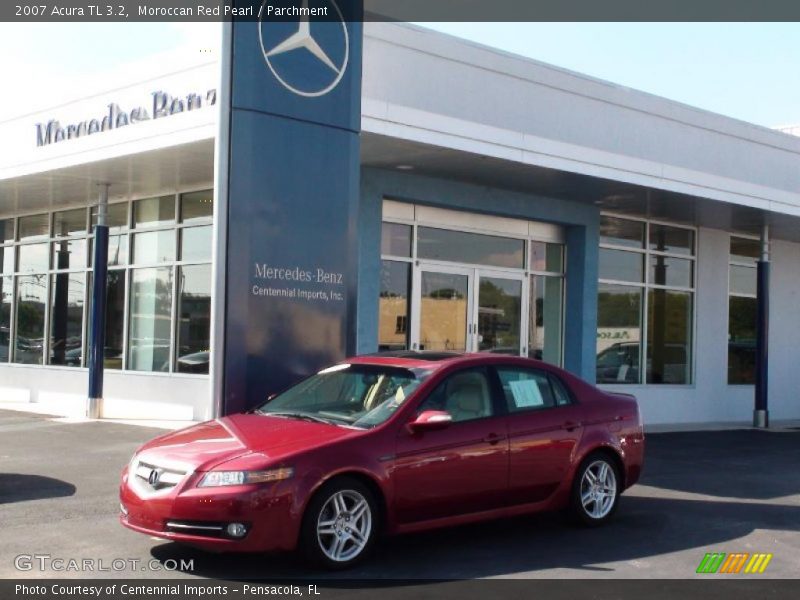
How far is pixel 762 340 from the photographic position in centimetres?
1991

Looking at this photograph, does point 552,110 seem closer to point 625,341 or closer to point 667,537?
point 625,341

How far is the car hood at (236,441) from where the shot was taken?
7.07 metres

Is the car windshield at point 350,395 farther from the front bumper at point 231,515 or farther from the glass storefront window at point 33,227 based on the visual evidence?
the glass storefront window at point 33,227

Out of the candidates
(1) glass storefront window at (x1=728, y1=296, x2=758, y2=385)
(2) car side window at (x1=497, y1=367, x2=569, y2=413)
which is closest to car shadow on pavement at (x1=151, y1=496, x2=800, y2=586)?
(2) car side window at (x1=497, y1=367, x2=569, y2=413)

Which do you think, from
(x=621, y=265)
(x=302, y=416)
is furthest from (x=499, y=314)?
(x=302, y=416)

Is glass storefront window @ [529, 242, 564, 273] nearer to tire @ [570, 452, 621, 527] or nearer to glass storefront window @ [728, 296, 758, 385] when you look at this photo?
glass storefront window @ [728, 296, 758, 385]

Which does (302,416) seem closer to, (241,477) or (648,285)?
(241,477)

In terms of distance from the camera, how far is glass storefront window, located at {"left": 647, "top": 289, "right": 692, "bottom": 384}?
19913 millimetres

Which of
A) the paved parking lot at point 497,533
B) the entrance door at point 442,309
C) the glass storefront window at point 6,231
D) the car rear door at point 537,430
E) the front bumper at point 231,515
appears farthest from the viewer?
the glass storefront window at point 6,231

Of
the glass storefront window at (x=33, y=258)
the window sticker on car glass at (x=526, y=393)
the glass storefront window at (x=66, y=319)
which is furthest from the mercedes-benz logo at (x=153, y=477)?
the glass storefront window at (x=33, y=258)

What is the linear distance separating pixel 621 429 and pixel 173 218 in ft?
32.6

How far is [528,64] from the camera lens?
51.5 feet

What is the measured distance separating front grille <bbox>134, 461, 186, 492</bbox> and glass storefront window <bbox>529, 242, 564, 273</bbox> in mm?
11319

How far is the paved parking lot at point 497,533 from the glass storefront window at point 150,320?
3.98 metres
